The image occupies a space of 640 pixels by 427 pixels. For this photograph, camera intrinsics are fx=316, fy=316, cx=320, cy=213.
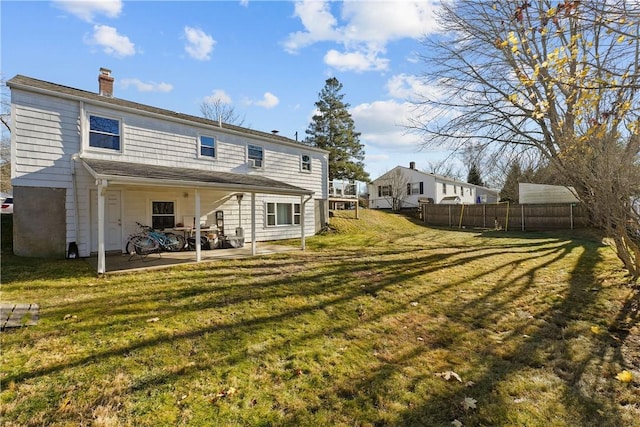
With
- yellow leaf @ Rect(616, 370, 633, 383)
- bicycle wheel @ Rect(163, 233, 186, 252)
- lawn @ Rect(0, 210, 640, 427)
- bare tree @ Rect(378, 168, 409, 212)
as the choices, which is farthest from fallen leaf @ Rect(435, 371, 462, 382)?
bare tree @ Rect(378, 168, 409, 212)

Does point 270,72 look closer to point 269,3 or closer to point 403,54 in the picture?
point 269,3

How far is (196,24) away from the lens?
10414 millimetres

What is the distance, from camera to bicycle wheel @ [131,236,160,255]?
9.23m

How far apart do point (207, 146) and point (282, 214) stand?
4.61m

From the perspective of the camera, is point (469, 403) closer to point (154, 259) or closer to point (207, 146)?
point (154, 259)

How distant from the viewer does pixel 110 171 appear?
7.88 m

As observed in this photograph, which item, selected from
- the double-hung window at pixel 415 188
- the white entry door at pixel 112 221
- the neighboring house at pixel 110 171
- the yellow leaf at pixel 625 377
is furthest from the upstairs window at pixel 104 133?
the double-hung window at pixel 415 188

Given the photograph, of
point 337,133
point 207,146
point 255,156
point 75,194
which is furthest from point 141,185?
point 337,133

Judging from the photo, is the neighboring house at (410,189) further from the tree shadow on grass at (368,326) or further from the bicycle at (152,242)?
the bicycle at (152,242)

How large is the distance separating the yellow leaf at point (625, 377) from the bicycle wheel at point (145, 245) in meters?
10.1

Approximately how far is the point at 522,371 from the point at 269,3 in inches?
430

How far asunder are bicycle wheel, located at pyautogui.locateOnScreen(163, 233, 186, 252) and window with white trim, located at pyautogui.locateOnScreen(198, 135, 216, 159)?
135 inches

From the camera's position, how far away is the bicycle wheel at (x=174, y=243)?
1028 cm

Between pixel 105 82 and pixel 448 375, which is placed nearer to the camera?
pixel 448 375
